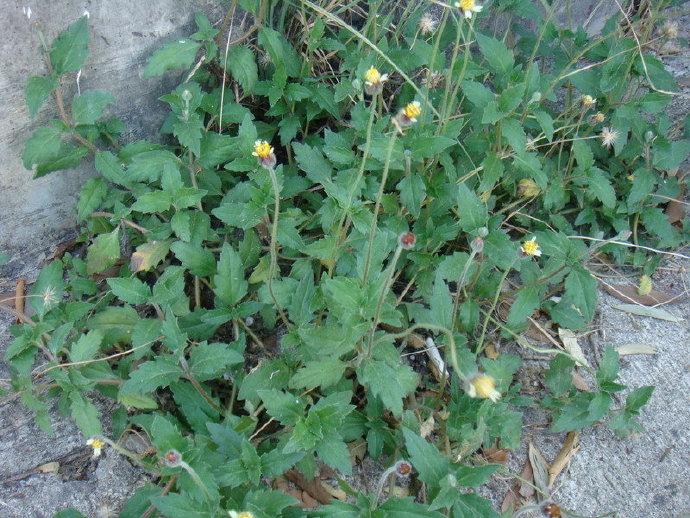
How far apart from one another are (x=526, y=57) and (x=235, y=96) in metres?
1.43

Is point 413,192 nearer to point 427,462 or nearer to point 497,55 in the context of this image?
point 497,55

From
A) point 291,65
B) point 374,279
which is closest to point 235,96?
point 291,65

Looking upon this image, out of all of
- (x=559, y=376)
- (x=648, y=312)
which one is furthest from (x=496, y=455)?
(x=648, y=312)

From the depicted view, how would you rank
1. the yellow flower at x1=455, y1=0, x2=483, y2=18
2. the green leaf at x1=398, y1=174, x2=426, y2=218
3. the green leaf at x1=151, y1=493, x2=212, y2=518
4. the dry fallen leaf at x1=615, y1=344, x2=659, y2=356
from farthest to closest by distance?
the dry fallen leaf at x1=615, y1=344, x2=659, y2=356, the green leaf at x1=398, y1=174, x2=426, y2=218, the yellow flower at x1=455, y1=0, x2=483, y2=18, the green leaf at x1=151, y1=493, x2=212, y2=518

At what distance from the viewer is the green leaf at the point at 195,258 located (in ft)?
8.17

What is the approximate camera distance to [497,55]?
2605mm

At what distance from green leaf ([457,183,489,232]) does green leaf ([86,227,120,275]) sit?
1.37 metres

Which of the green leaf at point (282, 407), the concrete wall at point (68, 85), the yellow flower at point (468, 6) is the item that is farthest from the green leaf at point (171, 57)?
the green leaf at point (282, 407)

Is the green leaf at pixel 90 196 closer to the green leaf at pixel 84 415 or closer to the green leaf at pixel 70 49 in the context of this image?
the green leaf at pixel 70 49

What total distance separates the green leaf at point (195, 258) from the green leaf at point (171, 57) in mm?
667

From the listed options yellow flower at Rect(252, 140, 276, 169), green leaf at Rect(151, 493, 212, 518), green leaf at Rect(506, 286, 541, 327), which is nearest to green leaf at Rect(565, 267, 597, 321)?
green leaf at Rect(506, 286, 541, 327)

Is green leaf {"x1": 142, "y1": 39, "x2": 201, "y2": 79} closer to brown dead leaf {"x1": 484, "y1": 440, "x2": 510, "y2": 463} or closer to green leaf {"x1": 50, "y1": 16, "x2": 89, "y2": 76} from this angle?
green leaf {"x1": 50, "y1": 16, "x2": 89, "y2": 76}

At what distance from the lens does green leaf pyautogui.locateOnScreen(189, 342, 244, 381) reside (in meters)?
2.22

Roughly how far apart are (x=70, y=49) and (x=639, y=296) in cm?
255
